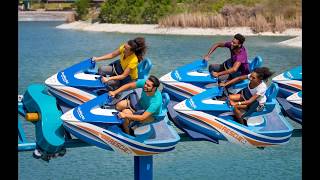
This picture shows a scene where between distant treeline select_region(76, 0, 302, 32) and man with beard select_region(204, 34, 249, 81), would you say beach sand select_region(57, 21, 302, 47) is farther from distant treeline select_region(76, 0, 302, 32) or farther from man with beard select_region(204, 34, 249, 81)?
man with beard select_region(204, 34, 249, 81)

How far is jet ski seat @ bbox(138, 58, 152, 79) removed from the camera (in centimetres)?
669

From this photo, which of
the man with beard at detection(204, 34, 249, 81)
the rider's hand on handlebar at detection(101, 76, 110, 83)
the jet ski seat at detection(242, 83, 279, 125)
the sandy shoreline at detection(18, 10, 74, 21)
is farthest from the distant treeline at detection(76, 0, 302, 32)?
the rider's hand on handlebar at detection(101, 76, 110, 83)

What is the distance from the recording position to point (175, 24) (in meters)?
44.1

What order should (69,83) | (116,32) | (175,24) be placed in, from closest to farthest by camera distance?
(69,83) → (175,24) → (116,32)

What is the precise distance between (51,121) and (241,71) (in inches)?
86.6

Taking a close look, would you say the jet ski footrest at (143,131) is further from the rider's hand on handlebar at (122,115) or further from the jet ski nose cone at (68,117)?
the jet ski nose cone at (68,117)

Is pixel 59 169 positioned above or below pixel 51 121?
below

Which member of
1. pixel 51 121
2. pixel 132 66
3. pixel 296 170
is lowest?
pixel 296 170

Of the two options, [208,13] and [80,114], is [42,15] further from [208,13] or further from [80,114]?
[80,114]

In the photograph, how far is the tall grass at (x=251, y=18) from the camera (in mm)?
40531
